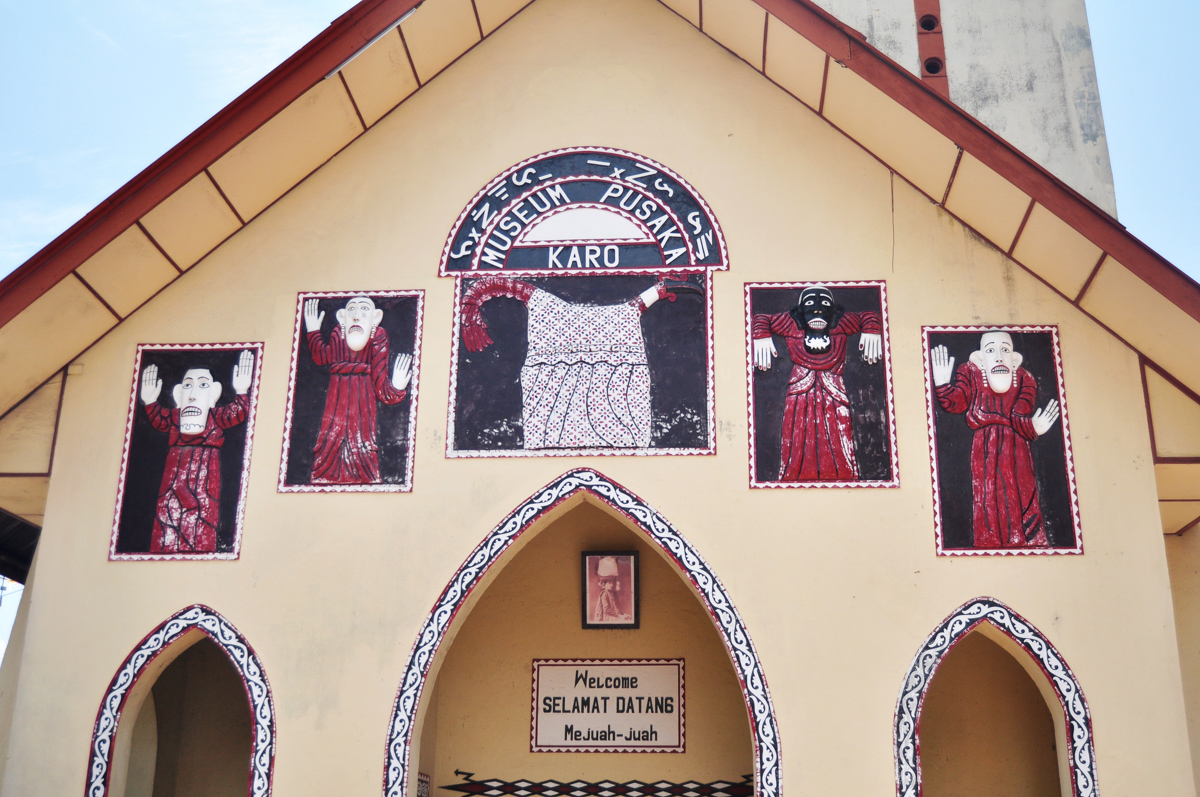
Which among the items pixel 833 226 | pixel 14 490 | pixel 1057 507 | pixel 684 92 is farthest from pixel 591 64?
pixel 14 490


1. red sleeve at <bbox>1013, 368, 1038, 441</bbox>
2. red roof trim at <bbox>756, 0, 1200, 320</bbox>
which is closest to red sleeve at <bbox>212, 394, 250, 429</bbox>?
red roof trim at <bbox>756, 0, 1200, 320</bbox>

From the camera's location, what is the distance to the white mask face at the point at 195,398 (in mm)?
7039

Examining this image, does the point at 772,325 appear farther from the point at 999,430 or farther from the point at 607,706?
the point at 607,706

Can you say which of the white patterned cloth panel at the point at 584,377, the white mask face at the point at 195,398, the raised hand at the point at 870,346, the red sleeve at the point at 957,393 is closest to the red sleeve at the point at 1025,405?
the red sleeve at the point at 957,393

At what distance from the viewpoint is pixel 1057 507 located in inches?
257

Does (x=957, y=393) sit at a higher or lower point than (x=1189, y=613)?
higher

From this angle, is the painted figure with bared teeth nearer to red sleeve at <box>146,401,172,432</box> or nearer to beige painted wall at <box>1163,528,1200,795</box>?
red sleeve at <box>146,401,172,432</box>

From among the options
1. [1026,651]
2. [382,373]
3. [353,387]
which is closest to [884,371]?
[1026,651]

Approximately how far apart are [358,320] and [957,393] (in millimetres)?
3718

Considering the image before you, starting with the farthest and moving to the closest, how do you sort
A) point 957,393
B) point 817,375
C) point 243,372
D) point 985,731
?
point 985,731, point 243,372, point 817,375, point 957,393

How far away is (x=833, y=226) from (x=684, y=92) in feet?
4.56

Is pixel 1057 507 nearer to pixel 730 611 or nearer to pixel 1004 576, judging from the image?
pixel 1004 576

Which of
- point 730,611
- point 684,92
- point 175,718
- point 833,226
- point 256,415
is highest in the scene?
point 684,92

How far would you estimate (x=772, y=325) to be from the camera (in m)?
7.03
